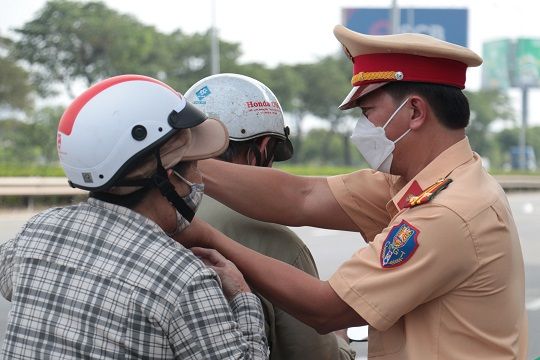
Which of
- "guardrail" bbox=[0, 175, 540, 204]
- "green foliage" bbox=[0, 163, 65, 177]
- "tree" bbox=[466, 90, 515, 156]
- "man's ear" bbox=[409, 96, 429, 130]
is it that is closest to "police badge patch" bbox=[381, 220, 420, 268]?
"man's ear" bbox=[409, 96, 429, 130]

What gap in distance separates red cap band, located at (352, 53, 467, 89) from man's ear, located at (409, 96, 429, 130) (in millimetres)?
61

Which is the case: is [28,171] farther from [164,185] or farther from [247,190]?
[164,185]

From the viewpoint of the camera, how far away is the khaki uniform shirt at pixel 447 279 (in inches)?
89.4

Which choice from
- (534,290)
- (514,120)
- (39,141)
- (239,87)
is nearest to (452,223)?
(239,87)

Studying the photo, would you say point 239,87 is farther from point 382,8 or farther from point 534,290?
point 382,8

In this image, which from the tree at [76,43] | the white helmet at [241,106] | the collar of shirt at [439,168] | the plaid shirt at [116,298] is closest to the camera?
the plaid shirt at [116,298]

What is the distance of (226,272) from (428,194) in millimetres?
563

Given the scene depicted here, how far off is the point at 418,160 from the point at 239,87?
2.14ft

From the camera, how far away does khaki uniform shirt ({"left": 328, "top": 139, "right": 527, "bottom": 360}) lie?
2.27 meters

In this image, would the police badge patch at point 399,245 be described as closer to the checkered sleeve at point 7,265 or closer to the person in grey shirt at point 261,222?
the person in grey shirt at point 261,222

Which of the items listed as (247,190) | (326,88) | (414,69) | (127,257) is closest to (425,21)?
(326,88)

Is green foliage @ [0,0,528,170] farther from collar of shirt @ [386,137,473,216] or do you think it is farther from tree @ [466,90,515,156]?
collar of shirt @ [386,137,473,216]

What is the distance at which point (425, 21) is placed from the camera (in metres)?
63.3

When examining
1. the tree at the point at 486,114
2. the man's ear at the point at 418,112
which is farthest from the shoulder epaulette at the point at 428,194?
the tree at the point at 486,114
